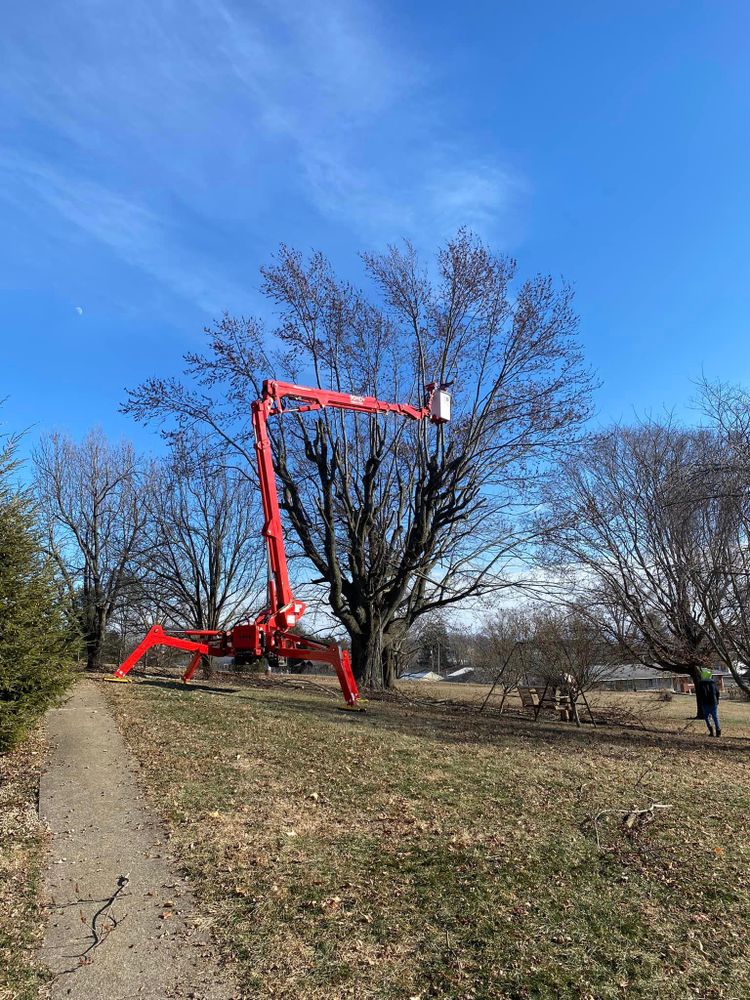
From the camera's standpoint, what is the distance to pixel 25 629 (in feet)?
23.3

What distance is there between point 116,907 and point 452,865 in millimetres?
2336

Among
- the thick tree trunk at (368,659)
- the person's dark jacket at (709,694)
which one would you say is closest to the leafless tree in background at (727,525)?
the person's dark jacket at (709,694)

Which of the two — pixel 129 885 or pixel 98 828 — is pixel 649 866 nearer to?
pixel 129 885

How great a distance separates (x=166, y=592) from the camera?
28.5 meters

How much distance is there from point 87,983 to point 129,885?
1.02m

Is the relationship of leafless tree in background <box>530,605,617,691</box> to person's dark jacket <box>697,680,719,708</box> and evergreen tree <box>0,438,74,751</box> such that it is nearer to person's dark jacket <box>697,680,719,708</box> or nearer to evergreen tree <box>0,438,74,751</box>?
person's dark jacket <box>697,680,719,708</box>

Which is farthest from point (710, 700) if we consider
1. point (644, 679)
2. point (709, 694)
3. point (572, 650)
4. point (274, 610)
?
point (644, 679)

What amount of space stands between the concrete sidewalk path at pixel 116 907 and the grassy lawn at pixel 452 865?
0.67 feet

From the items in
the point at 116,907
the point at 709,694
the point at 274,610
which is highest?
Answer: the point at 274,610

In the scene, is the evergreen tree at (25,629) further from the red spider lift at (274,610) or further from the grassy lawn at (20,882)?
the red spider lift at (274,610)

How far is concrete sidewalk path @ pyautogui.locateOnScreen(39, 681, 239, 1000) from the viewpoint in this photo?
319 cm

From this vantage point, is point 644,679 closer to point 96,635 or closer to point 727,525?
point 727,525

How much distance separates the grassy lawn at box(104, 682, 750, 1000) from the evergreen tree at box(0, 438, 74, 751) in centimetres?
137

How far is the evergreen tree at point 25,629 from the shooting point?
6.84m
